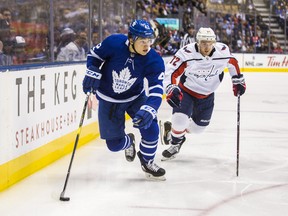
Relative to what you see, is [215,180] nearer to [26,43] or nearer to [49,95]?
[49,95]

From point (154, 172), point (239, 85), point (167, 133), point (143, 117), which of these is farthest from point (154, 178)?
point (167, 133)

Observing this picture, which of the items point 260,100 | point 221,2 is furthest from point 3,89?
point 221,2

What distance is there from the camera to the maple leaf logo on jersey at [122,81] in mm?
4221

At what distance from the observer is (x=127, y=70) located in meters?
4.20

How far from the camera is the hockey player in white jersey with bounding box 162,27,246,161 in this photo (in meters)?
4.90

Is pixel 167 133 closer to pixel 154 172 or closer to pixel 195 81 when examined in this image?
pixel 195 81

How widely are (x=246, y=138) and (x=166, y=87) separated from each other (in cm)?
198

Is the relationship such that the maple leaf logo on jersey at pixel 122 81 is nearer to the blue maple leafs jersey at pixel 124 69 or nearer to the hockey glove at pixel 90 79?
the blue maple leafs jersey at pixel 124 69

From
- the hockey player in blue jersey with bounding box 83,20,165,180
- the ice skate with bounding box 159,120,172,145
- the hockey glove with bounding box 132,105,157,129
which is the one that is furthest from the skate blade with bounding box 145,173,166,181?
the ice skate with bounding box 159,120,172,145

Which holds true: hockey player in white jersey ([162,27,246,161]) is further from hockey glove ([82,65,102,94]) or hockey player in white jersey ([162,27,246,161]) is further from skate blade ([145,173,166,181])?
hockey glove ([82,65,102,94])

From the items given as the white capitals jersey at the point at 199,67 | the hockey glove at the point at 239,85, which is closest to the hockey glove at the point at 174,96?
the white capitals jersey at the point at 199,67

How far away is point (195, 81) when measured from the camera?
5312 millimetres

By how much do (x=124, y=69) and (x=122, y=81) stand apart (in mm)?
109

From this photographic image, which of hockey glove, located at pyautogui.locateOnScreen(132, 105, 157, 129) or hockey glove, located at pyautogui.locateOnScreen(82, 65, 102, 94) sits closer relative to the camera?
hockey glove, located at pyautogui.locateOnScreen(132, 105, 157, 129)
